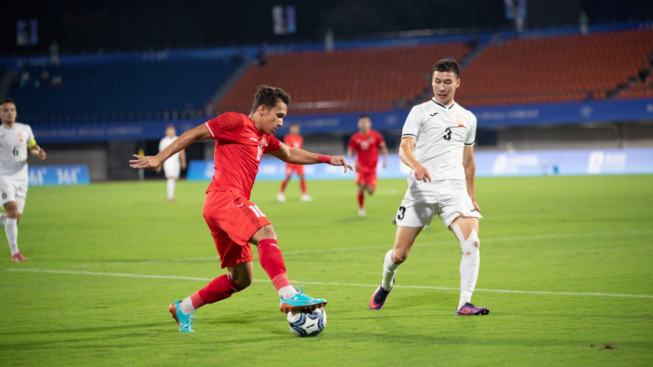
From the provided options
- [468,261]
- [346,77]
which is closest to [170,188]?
[468,261]

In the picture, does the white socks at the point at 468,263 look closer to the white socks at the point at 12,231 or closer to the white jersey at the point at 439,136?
the white jersey at the point at 439,136

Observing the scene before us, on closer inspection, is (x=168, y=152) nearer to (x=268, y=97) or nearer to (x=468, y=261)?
(x=268, y=97)

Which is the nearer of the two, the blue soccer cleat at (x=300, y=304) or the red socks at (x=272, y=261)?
the blue soccer cleat at (x=300, y=304)

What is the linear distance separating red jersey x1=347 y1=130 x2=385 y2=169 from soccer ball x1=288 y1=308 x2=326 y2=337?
13.0 meters

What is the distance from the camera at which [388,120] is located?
40406mm

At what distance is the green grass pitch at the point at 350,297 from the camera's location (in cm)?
547

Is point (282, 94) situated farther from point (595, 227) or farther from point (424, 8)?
point (424, 8)

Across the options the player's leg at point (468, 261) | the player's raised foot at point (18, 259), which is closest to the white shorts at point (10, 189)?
the player's raised foot at point (18, 259)

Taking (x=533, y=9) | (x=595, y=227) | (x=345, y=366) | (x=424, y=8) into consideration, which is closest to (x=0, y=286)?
(x=345, y=366)

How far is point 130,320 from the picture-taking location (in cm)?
690

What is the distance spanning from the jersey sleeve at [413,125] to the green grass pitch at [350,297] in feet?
5.32

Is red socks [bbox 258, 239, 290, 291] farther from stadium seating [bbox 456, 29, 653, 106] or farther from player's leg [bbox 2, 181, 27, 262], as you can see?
stadium seating [bbox 456, 29, 653, 106]

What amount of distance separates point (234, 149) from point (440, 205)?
191 cm

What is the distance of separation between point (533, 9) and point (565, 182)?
24.0 meters
